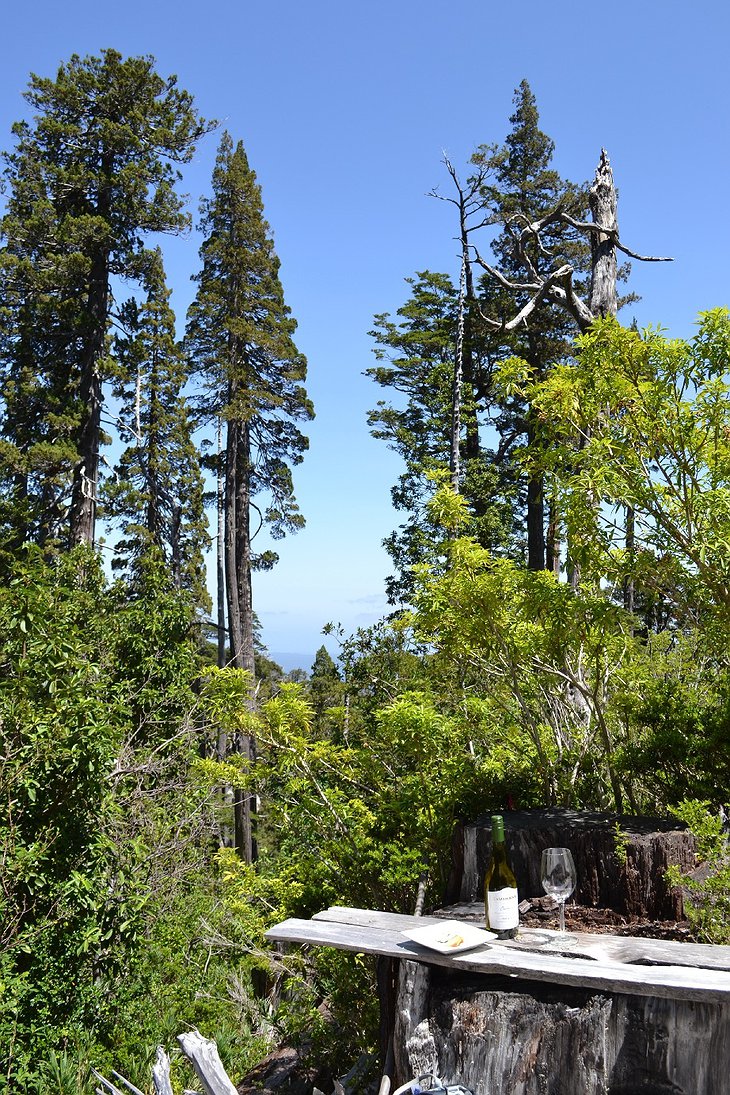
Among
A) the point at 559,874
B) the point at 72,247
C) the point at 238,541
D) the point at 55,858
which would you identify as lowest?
the point at 55,858

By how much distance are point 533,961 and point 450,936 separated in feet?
0.99

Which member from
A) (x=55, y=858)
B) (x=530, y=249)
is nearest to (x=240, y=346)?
(x=530, y=249)

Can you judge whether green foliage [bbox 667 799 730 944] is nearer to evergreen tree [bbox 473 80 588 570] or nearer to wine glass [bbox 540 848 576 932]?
wine glass [bbox 540 848 576 932]

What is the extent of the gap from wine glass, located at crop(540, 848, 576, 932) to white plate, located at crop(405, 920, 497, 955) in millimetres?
262

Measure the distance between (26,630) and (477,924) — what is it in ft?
10.4

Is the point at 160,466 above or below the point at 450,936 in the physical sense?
above

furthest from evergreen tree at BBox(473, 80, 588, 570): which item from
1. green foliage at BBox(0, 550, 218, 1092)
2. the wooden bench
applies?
the wooden bench

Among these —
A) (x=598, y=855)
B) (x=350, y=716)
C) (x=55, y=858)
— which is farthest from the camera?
(x=350, y=716)

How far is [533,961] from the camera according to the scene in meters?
2.74

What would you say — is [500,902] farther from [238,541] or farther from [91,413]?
[238,541]

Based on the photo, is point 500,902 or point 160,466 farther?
point 160,466

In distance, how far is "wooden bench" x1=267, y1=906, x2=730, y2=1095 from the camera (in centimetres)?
254

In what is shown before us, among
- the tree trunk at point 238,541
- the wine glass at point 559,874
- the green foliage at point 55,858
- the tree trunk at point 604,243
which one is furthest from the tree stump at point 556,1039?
the tree trunk at point 238,541

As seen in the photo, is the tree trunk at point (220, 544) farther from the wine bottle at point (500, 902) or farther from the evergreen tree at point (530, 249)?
the wine bottle at point (500, 902)
